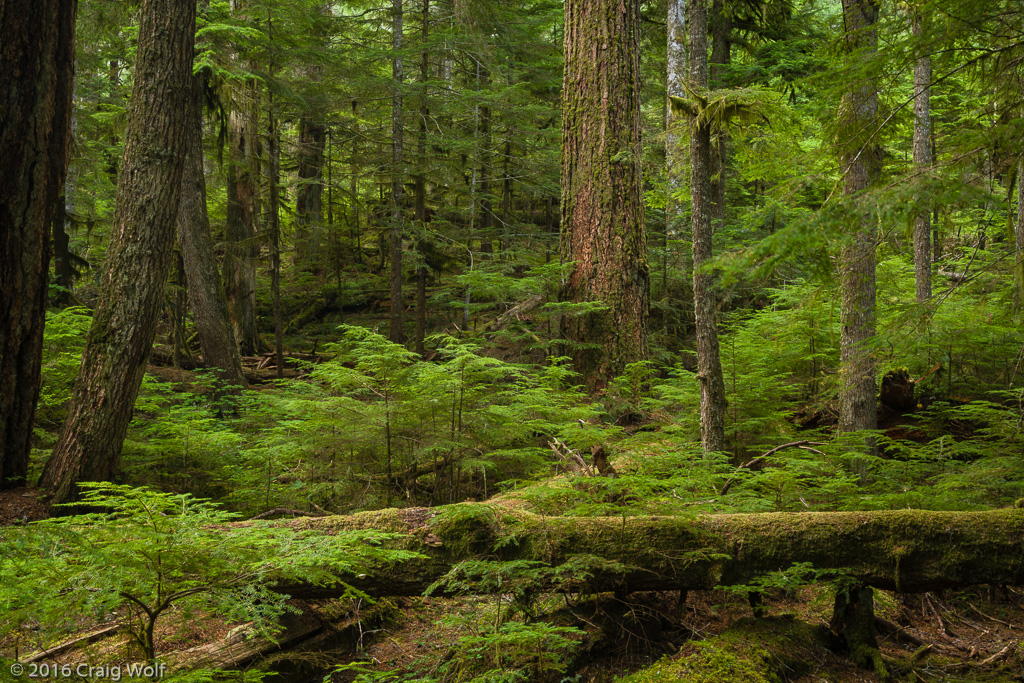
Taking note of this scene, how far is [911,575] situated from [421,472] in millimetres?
4374

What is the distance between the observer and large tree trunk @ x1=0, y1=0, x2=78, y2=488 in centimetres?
569

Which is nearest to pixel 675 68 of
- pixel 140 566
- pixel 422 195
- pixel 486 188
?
pixel 486 188

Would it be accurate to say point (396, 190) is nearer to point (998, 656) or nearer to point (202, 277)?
point (202, 277)

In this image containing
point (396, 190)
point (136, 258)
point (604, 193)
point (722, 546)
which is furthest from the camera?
point (396, 190)

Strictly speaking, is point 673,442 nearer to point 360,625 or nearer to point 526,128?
point 360,625

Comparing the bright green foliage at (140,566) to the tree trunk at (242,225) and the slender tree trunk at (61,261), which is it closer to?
the slender tree trunk at (61,261)

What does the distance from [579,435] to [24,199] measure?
19.6 ft

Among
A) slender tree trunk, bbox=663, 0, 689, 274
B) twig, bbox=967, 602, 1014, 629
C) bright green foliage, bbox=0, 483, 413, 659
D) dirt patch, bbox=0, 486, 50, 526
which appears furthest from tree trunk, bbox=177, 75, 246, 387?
twig, bbox=967, 602, 1014, 629

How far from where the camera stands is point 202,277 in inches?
469

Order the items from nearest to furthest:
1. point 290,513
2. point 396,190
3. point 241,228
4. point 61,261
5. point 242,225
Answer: point 290,513 < point 61,261 < point 396,190 < point 241,228 < point 242,225

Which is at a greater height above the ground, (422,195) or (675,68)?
(675,68)

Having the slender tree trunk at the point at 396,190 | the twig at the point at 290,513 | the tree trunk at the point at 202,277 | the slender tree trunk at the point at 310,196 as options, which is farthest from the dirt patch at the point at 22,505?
the slender tree trunk at the point at 310,196

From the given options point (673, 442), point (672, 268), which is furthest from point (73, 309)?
point (672, 268)

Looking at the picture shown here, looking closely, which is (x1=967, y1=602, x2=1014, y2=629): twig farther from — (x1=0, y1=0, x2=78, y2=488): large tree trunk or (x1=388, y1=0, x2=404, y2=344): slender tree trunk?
(x1=388, y1=0, x2=404, y2=344): slender tree trunk
